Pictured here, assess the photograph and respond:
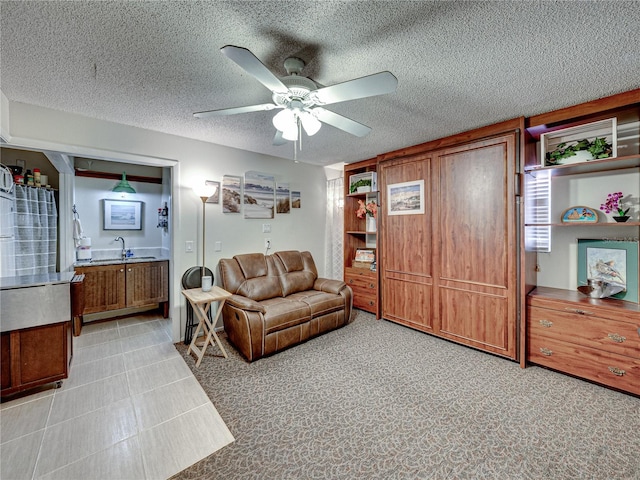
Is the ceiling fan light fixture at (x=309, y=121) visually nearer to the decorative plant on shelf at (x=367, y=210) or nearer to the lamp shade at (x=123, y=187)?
the decorative plant on shelf at (x=367, y=210)

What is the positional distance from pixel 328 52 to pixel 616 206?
2.92m

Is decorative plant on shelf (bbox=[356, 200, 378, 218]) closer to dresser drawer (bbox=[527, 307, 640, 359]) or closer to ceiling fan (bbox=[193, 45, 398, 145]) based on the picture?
ceiling fan (bbox=[193, 45, 398, 145])

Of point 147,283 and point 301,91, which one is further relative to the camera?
point 147,283

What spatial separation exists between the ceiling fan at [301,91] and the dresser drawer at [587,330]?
8.08ft

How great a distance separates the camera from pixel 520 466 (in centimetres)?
156

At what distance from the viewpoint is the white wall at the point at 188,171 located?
8.10 feet

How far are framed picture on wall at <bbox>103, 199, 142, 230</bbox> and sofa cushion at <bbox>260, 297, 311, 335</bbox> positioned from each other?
2890 mm

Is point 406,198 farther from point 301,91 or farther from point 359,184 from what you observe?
point 301,91

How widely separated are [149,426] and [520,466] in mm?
2402

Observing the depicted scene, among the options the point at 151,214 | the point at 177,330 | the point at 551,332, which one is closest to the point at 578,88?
the point at 551,332

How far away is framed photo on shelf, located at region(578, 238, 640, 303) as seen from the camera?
7.85 feet

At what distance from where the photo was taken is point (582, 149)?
2.43m

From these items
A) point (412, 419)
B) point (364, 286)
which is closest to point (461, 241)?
point (364, 286)

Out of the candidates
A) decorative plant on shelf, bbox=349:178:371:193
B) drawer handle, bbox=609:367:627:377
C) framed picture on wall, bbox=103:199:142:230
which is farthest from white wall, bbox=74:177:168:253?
drawer handle, bbox=609:367:627:377
